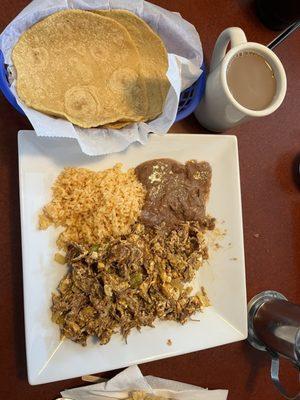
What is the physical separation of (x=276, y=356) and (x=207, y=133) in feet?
2.57

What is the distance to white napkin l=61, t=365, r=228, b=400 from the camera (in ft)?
4.00

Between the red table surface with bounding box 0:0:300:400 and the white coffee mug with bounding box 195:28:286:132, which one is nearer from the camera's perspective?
the white coffee mug with bounding box 195:28:286:132

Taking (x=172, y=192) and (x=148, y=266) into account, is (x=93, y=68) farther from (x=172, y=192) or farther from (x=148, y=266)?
(x=148, y=266)

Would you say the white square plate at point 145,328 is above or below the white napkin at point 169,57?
below

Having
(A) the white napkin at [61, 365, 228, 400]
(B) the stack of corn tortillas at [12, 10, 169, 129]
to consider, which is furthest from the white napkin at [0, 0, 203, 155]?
(A) the white napkin at [61, 365, 228, 400]

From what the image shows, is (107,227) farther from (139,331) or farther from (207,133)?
(207,133)

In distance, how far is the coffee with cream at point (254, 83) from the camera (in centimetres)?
115

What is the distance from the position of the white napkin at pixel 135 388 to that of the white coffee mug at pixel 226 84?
82 cm

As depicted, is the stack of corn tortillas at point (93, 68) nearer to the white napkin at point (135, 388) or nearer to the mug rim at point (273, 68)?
the mug rim at point (273, 68)

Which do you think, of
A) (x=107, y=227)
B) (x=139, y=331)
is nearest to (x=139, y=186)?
(x=107, y=227)

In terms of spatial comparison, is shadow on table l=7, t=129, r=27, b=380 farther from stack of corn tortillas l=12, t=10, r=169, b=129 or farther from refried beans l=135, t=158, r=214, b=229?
refried beans l=135, t=158, r=214, b=229

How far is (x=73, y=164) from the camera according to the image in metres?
1.20

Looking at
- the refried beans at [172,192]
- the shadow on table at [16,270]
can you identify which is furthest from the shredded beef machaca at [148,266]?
the shadow on table at [16,270]

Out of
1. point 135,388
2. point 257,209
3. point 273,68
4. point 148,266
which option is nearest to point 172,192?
point 148,266
